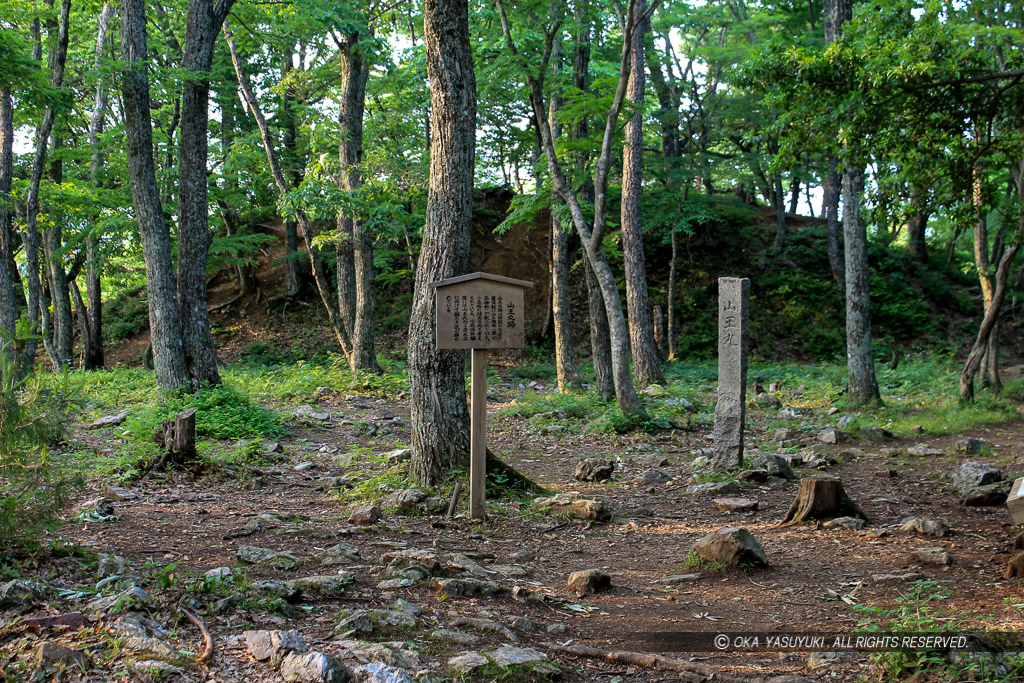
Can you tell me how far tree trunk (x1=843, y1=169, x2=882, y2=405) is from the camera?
1160cm

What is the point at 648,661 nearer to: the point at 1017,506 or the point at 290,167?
the point at 1017,506

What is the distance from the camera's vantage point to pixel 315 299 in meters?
22.0

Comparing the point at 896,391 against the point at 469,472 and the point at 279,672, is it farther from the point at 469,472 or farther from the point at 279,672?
the point at 279,672

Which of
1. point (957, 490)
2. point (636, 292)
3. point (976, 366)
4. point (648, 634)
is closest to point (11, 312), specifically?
point (636, 292)

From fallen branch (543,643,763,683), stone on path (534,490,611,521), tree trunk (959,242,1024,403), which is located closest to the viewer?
fallen branch (543,643,763,683)

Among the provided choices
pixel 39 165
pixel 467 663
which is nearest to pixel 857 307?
pixel 467 663

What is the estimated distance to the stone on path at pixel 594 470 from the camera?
308 inches

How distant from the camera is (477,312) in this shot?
18.9ft

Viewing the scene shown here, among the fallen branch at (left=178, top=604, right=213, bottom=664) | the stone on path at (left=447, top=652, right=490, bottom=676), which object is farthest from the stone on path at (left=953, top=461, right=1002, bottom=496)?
the fallen branch at (left=178, top=604, right=213, bottom=664)

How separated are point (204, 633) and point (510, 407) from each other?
9.23 m

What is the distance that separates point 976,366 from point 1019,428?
137 centimetres

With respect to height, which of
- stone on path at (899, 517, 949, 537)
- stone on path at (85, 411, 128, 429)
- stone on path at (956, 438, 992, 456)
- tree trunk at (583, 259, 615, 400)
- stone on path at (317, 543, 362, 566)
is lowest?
stone on path at (899, 517, 949, 537)

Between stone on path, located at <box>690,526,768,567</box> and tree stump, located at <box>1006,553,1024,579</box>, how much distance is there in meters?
1.43

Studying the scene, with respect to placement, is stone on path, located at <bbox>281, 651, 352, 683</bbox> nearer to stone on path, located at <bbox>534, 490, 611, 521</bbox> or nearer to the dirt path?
the dirt path
